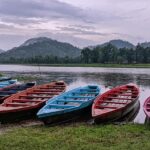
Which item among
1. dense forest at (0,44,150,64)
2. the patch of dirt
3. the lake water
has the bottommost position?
the lake water

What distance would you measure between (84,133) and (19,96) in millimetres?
7070

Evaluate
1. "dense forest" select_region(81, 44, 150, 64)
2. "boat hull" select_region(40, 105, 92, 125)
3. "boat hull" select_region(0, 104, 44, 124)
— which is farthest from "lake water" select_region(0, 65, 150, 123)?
"dense forest" select_region(81, 44, 150, 64)

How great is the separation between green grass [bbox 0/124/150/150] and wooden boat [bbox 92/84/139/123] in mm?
780

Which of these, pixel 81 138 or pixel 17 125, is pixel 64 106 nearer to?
pixel 17 125

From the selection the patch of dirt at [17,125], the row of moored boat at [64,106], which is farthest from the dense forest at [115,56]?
the patch of dirt at [17,125]

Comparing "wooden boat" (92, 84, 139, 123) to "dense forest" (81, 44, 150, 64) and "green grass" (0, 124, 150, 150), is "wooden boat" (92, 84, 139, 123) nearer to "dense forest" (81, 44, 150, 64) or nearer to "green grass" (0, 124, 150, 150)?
"green grass" (0, 124, 150, 150)

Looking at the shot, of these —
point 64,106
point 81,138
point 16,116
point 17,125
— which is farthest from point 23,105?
point 81,138

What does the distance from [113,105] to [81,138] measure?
677 centimetres

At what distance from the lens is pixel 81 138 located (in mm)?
10453

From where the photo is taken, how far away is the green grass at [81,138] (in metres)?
9.43

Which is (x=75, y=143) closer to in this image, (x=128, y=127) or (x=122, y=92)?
(x=128, y=127)

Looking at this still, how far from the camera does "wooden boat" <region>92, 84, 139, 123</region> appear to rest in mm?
13350

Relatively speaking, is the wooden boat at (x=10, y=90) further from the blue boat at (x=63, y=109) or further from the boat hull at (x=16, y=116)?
the boat hull at (x=16, y=116)

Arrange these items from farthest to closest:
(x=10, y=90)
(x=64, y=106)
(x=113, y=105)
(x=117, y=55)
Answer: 1. (x=117, y=55)
2. (x=10, y=90)
3. (x=113, y=105)
4. (x=64, y=106)
